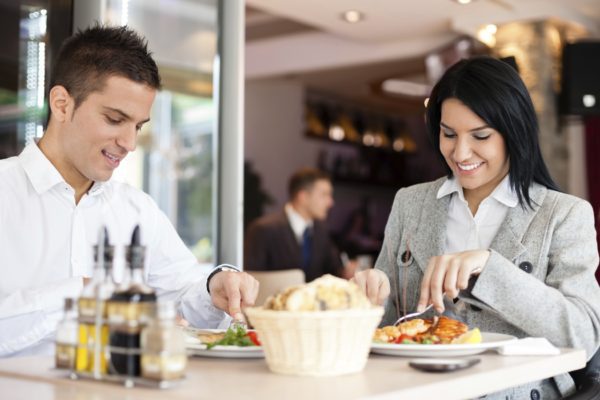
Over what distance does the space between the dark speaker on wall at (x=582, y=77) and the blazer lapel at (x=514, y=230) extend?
502 cm

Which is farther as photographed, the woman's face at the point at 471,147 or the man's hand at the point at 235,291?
the woman's face at the point at 471,147

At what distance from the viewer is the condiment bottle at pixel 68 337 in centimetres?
138

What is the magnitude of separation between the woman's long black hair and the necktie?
180 inches

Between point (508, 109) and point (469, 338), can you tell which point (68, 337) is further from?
point (508, 109)

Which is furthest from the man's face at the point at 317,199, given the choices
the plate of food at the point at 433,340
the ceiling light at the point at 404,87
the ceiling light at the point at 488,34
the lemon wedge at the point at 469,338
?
the lemon wedge at the point at 469,338

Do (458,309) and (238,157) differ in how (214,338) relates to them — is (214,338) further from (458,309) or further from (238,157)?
(238,157)

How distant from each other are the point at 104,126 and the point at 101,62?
17 centimetres

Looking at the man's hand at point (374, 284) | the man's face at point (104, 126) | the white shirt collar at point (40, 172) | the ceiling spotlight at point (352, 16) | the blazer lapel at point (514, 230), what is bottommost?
the man's hand at point (374, 284)

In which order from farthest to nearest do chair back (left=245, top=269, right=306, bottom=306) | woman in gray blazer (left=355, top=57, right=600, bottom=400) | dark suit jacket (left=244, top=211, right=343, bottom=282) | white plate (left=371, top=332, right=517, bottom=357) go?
dark suit jacket (left=244, top=211, right=343, bottom=282), chair back (left=245, top=269, right=306, bottom=306), woman in gray blazer (left=355, top=57, right=600, bottom=400), white plate (left=371, top=332, right=517, bottom=357)

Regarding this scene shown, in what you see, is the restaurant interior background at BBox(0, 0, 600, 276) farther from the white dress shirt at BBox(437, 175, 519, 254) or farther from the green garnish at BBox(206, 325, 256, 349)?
the green garnish at BBox(206, 325, 256, 349)

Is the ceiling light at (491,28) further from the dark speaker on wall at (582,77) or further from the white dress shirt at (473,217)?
the white dress shirt at (473,217)

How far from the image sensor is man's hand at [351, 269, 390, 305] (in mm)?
2031

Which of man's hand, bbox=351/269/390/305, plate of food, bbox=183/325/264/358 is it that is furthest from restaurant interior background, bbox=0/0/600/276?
plate of food, bbox=183/325/264/358

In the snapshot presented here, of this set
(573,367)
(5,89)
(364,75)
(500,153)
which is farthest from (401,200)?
(364,75)
